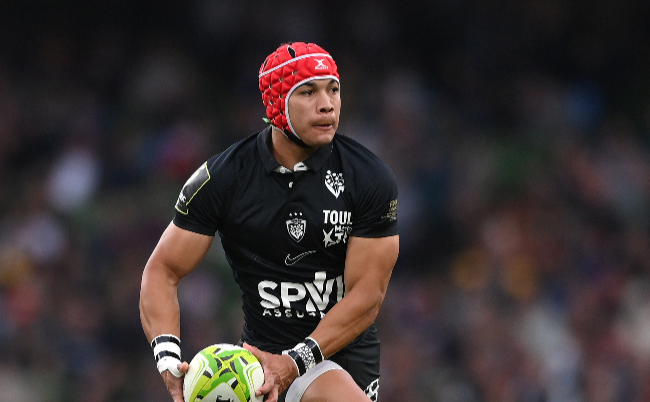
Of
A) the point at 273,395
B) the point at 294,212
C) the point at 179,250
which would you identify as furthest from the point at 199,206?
the point at 273,395

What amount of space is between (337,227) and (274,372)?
2.75 feet

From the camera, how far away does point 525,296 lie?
9828mm

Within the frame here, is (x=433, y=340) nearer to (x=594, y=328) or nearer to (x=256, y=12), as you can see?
(x=594, y=328)

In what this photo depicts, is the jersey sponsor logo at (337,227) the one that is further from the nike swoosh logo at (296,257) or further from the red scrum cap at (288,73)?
the red scrum cap at (288,73)

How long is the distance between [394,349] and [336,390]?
16.8 feet

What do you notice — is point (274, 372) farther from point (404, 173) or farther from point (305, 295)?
point (404, 173)

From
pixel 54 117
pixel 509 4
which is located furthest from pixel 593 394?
pixel 54 117

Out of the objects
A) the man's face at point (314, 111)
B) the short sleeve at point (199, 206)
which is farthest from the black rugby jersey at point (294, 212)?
the man's face at point (314, 111)

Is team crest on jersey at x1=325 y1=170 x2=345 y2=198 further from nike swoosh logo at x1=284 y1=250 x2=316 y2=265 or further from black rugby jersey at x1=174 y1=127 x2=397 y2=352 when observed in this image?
nike swoosh logo at x1=284 y1=250 x2=316 y2=265

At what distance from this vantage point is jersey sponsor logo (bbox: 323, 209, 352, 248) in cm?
482

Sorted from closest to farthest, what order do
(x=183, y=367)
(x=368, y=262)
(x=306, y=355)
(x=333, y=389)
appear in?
(x=183, y=367) < (x=306, y=355) < (x=333, y=389) < (x=368, y=262)

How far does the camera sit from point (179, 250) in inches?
190

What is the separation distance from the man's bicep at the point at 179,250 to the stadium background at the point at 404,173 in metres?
5.06

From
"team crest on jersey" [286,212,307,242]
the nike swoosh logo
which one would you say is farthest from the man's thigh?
"team crest on jersey" [286,212,307,242]
